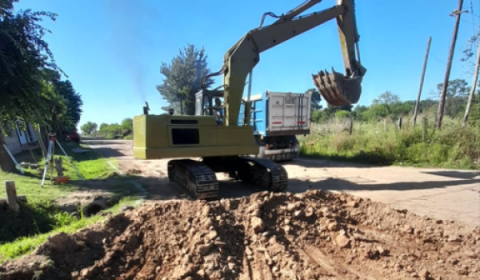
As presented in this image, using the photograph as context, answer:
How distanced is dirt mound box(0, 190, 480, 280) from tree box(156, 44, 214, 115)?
28659mm

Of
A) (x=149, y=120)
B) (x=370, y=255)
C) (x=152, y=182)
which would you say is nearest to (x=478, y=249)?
(x=370, y=255)

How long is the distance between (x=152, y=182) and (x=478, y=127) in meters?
13.3

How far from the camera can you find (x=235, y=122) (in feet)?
23.8

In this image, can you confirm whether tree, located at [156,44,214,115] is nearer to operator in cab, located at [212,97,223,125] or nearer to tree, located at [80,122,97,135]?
operator in cab, located at [212,97,223,125]

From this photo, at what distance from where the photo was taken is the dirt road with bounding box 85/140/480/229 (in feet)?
19.5

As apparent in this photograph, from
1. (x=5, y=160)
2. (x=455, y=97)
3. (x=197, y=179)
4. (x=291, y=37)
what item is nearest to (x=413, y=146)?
(x=291, y=37)

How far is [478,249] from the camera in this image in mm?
3455

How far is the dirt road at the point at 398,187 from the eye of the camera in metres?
5.95

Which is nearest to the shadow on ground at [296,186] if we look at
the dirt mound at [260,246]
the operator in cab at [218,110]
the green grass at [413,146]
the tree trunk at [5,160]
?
the operator in cab at [218,110]

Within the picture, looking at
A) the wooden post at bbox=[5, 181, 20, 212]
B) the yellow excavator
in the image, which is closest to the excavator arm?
the yellow excavator

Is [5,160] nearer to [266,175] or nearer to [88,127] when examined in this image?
[266,175]

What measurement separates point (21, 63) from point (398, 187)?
1132cm

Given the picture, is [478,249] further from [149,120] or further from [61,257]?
[149,120]

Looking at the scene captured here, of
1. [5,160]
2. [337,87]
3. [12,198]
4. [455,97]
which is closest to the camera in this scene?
[12,198]
